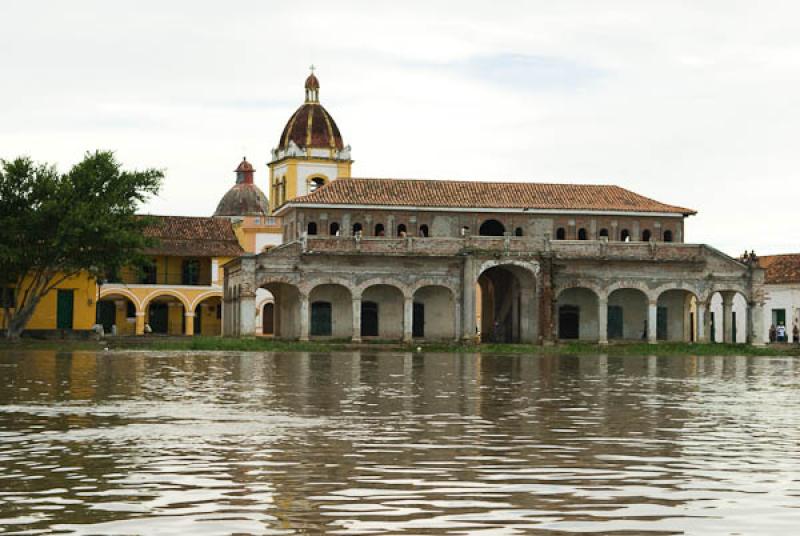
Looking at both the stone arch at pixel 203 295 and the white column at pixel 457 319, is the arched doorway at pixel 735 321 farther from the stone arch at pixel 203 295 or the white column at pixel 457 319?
the stone arch at pixel 203 295

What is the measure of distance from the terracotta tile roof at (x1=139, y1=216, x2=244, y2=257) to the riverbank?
16.4m

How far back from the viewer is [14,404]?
745 inches

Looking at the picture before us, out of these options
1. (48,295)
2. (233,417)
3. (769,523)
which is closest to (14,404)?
(233,417)

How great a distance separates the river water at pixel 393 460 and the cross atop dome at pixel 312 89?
67232 mm

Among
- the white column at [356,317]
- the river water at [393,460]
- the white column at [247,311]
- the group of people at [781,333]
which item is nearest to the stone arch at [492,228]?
the white column at [356,317]

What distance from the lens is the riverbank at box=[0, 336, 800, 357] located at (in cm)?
5109

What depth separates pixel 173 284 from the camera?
7594 cm

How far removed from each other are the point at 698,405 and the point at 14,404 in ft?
31.5

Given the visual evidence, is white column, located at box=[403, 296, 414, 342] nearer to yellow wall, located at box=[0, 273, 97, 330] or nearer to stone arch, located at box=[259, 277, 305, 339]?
stone arch, located at box=[259, 277, 305, 339]

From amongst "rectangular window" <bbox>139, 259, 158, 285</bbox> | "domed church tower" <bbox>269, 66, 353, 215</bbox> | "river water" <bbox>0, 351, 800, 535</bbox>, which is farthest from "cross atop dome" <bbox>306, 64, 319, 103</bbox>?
"river water" <bbox>0, 351, 800, 535</bbox>

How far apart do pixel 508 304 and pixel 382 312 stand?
20.0 ft

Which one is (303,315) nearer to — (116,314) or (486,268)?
(486,268)

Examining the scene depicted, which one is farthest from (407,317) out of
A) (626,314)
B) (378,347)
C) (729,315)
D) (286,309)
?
(729,315)

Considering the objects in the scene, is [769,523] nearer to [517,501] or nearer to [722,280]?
[517,501]
